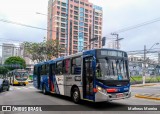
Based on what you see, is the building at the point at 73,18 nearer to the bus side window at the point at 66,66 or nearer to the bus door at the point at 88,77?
the bus side window at the point at 66,66

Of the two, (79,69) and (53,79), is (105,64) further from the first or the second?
(53,79)

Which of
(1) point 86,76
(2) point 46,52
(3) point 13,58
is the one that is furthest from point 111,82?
(3) point 13,58

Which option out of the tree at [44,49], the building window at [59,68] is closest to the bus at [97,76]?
the building window at [59,68]

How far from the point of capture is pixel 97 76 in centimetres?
1230

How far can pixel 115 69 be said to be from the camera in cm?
1270

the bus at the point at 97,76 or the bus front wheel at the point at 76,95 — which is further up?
the bus at the point at 97,76

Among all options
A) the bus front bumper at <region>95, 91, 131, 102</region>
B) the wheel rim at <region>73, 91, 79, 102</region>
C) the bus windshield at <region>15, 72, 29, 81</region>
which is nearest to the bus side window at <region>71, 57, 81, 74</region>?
the wheel rim at <region>73, 91, 79, 102</region>

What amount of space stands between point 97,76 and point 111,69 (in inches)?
33.6

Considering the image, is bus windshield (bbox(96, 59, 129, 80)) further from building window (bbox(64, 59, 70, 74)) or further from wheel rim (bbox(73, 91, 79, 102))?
building window (bbox(64, 59, 70, 74))

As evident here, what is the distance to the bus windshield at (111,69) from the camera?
483 inches

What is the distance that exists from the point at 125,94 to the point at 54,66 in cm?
728

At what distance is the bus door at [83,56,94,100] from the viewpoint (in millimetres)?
12639

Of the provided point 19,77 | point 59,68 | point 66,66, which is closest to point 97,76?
point 66,66

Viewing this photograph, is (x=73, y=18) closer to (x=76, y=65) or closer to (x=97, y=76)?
(x=76, y=65)
